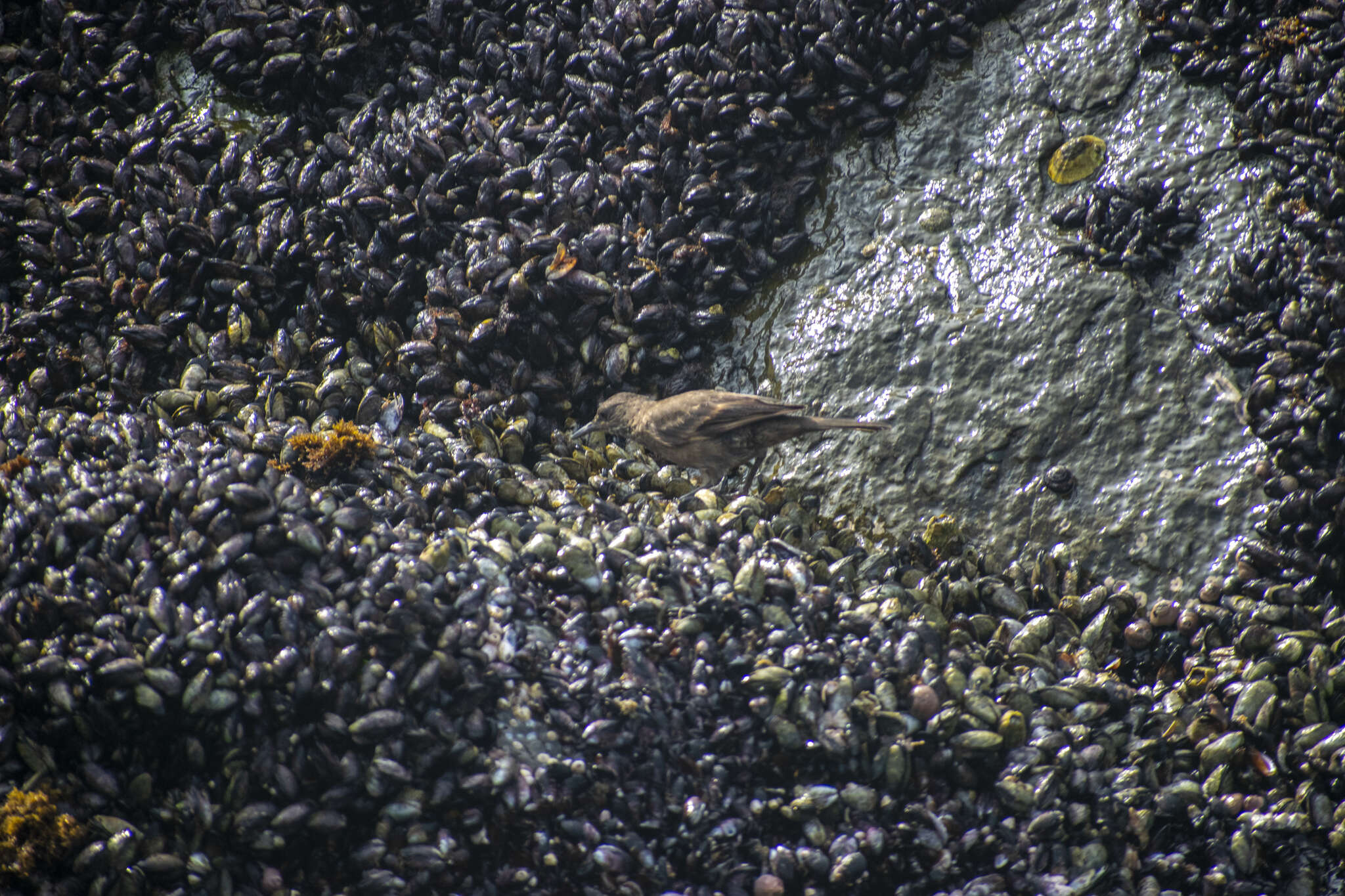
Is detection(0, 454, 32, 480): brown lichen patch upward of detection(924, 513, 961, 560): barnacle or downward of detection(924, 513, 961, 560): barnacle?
upward

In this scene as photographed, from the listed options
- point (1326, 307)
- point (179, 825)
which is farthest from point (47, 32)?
point (1326, 307)

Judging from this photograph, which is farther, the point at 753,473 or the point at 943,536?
→ the point at 753,473

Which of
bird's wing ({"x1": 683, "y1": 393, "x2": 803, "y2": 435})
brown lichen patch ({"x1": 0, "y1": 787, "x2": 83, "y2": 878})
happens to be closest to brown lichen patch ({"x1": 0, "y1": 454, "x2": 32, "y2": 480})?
brown lichen patch ({"x1": 0, "y1": 787, "x2": 83, "y2": 878})

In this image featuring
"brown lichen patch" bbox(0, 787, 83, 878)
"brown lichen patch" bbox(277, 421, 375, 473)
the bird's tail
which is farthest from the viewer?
the bird's tail

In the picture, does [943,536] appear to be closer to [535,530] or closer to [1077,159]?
[535,530]

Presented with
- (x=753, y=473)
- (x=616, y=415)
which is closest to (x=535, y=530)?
(x=616, y=415)

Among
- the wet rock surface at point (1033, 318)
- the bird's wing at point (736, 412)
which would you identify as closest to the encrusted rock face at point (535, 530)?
the wet rock surface at point (1033, 318)

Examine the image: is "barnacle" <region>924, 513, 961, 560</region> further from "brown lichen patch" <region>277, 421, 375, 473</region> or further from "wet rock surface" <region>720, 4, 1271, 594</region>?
"brown lichen patch" <region>277, 421, 375, 473</region>
